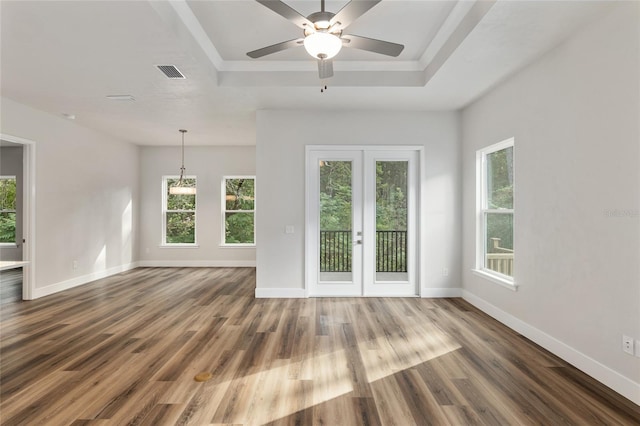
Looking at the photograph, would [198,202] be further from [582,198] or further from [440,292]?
[582,198]

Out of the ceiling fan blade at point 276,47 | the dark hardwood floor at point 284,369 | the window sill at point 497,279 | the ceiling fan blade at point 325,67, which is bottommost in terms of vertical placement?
the dark hardwood floor at point 284,369

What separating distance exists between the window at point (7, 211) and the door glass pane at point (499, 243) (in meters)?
10.1

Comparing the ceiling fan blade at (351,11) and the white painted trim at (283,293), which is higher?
the ceiling fan blade at (351,11)

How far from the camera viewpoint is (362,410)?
7.32 ft

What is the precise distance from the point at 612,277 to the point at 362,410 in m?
2.12

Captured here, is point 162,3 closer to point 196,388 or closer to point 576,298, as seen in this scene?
point 196,388

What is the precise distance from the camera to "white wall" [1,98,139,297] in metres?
5.17

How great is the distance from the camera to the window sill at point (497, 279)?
3803mm

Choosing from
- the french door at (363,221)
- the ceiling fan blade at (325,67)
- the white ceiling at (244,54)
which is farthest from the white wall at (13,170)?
the ceiling fan blade at (325,67)

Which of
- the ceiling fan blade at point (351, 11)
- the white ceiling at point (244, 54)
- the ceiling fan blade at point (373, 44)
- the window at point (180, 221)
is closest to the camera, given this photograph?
the ceiling fan blade at point (351, 11)

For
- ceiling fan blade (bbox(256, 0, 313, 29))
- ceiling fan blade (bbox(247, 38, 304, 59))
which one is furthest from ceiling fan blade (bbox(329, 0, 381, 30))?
ceiling fan blade (bbox(247, 38, 304, 59))

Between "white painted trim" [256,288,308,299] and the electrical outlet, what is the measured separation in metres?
3.63

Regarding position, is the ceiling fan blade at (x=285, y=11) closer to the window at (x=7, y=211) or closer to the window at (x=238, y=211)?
the window at (x=238, y=211)

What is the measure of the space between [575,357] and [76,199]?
7.39m
